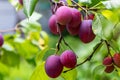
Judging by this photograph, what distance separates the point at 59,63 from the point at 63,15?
0.10 meters

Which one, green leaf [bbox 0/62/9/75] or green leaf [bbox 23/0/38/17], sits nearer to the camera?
green leaf [bbox 23/0/38/17]

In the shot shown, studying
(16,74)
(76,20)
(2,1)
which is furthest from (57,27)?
(2,1)

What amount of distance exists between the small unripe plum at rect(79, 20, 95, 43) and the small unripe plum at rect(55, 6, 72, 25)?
3 cm

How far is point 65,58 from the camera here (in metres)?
0.68

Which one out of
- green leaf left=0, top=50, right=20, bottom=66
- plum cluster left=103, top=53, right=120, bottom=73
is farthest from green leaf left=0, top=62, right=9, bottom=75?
plum cluster left=103, top=53, right=120, bottom=73

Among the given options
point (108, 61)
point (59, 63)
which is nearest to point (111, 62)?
point (108, 61)

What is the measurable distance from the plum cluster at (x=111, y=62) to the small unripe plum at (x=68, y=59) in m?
0.07

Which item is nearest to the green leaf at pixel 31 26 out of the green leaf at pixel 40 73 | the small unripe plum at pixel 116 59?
the green leaf at pixel 40 73

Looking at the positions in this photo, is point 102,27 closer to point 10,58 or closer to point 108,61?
point 108,61

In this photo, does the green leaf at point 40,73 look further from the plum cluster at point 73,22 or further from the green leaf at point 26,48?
the green leaf at point 26,48

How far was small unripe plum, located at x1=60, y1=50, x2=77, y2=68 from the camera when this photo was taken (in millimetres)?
680

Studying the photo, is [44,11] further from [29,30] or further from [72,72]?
[72,72]

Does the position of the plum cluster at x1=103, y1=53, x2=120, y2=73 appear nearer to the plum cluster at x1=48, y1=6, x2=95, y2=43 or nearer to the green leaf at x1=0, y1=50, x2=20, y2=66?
the plum cluster at x1=48, y1=6, x2=95, y2=43

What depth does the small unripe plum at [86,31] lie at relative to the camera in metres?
0.67
